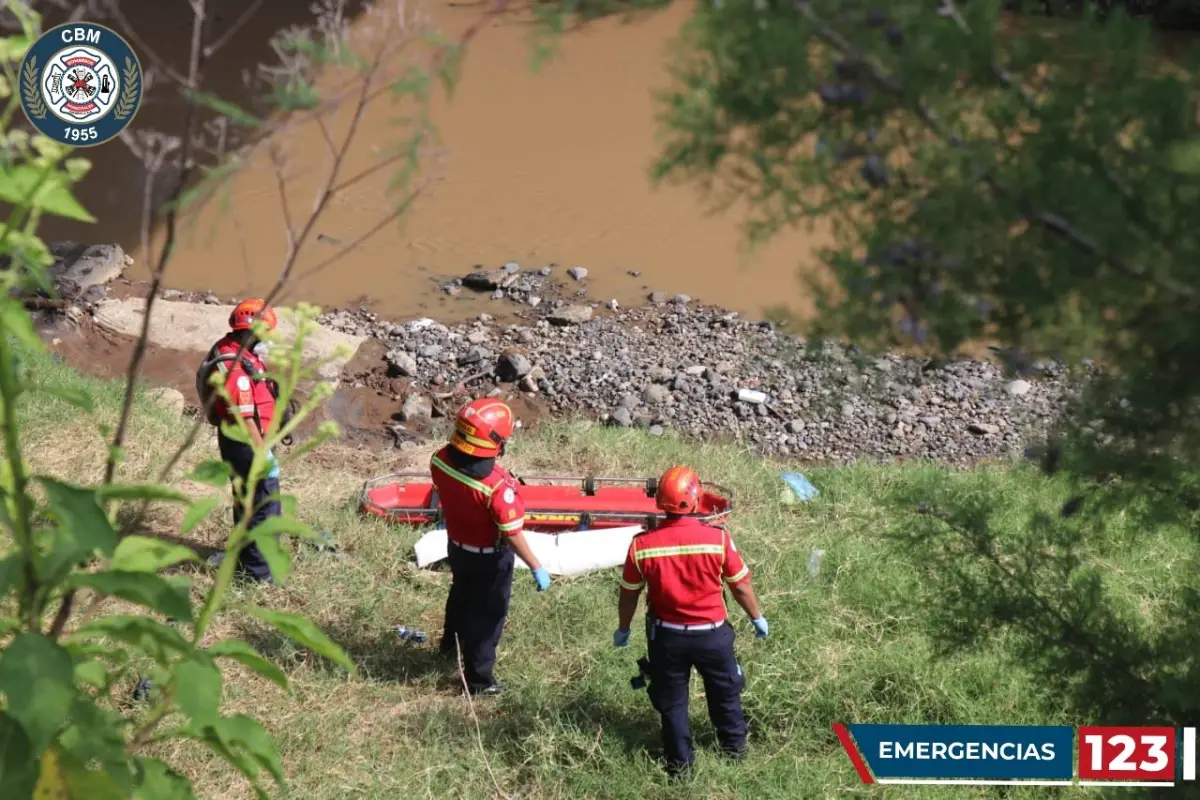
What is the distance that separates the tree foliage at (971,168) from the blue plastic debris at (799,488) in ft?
16.5

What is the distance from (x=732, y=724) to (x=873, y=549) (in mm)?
1877

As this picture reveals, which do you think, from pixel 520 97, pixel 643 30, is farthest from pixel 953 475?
pixel 643 30

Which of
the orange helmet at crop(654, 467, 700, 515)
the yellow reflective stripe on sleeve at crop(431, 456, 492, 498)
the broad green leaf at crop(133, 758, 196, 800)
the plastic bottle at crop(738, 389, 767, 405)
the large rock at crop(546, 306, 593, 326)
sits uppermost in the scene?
the broad green leaf at crop(133, 758, 196, 800)

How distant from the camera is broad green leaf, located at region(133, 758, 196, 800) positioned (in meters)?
1.80

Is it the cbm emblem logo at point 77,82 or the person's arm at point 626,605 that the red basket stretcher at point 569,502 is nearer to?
the person's arm at point 626,605


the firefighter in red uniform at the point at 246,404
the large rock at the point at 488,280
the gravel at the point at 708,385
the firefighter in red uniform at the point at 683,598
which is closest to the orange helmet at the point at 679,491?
the firefighter in red uniform at the point at 683,598

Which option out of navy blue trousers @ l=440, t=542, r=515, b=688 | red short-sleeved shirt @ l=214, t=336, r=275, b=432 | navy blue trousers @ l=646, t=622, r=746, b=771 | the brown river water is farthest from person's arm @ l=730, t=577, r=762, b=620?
the brown river water

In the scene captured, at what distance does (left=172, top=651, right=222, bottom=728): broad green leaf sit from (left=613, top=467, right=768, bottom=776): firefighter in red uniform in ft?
9.71

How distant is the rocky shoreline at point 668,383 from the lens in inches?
331

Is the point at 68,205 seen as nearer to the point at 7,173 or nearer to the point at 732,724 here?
the point at 7,173

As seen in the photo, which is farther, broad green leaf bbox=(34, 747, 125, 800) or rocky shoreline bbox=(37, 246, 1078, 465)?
rocky shoreline bbox=(37, 246, 1078, 465)

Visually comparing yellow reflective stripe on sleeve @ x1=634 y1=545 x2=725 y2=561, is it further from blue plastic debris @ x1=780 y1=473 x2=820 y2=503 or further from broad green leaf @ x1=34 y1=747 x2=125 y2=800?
broad green leaf @ x1=34 y1=747 x2=125 y2=800

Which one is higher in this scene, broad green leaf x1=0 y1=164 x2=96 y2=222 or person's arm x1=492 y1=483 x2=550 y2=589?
broad green leaf x1=0 y1=164 x2=96 y2=222

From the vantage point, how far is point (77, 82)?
6.98 m
